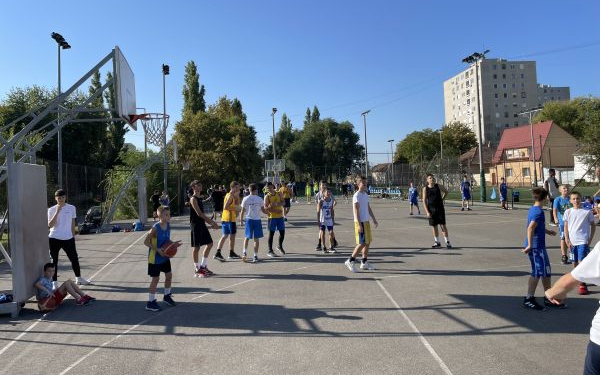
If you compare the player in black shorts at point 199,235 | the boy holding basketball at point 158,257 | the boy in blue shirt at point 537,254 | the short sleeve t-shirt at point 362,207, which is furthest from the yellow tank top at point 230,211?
the boy in blue shirt at point 537,254

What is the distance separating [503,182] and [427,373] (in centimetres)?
2228

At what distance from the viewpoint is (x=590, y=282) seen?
2604mm

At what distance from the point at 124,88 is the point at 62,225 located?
4371mm

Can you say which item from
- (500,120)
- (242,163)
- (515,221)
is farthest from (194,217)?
(500,120)

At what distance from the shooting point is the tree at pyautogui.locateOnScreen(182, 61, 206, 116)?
61625 mm

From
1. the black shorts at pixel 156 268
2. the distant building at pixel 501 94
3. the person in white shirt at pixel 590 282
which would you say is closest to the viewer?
the person in white shirt at pixel 590 282

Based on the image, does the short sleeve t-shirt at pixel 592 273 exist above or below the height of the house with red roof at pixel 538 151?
below

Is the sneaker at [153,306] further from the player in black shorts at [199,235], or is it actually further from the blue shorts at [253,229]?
the blue shorts at [253,229]

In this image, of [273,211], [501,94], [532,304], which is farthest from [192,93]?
[501,94]

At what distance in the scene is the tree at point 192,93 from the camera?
202 feet

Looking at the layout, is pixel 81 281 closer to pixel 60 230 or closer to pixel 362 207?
pixel 60 230

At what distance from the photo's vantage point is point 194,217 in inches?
385

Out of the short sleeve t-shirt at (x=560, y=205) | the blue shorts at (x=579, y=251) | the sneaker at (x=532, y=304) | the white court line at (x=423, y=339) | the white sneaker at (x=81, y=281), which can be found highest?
the short sleeve t-shirt at (x=560, y=205)

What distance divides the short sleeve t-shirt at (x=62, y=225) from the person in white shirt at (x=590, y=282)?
8343 millimetres
